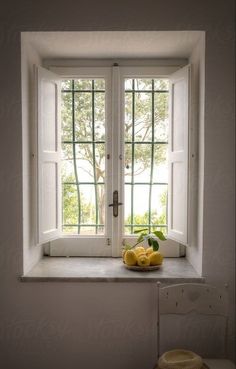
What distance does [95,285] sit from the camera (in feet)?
8.13

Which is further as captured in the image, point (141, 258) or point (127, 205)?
point (127, 205)

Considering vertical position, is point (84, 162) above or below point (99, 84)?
below

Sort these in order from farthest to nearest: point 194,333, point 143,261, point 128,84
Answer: point 128,84 → point 143,261 → point 194,333

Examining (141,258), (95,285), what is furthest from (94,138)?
(95,285)

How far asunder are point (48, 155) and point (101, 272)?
0.86 meters

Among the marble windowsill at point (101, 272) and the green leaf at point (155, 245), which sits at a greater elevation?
the green leaf at point (155, 245)

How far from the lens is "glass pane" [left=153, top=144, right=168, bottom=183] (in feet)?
9.70

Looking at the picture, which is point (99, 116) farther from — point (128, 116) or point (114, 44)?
point (114, 44)

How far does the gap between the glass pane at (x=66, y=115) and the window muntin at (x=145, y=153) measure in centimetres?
41

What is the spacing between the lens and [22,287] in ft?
8.13

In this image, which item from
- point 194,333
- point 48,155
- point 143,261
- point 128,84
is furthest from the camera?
point 128,84

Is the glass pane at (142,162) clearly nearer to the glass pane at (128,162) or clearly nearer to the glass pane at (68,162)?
the glass pane at (128,162)

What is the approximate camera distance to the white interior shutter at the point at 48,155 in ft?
8.56

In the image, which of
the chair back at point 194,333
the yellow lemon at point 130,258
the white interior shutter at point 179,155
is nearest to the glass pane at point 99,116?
→ the white interior shutter at point 179,155
